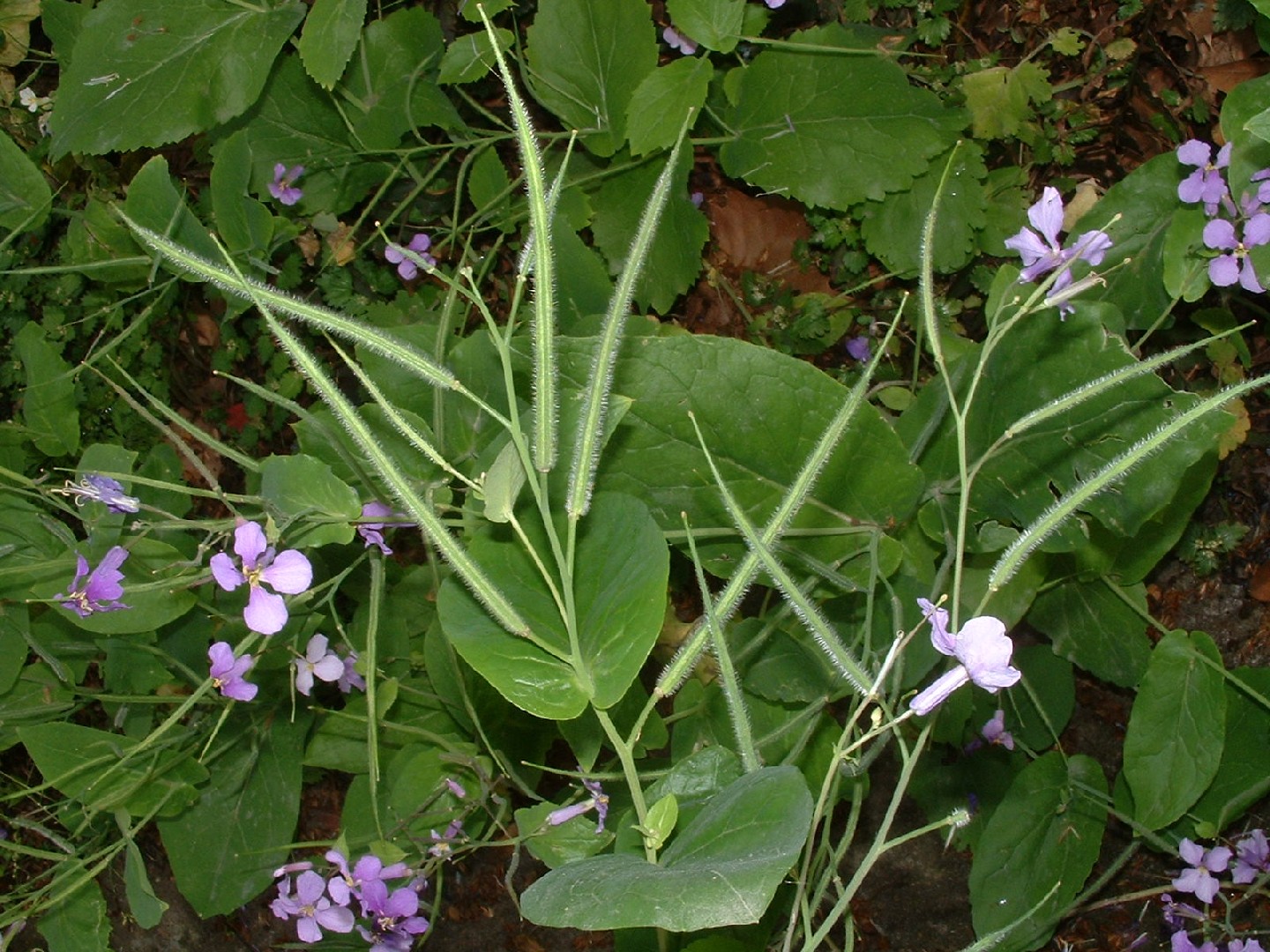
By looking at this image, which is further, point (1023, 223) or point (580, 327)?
point (1023, 223)

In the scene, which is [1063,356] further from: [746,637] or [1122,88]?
[1122,88]

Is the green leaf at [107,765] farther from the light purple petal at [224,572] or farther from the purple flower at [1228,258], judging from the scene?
the purple flower at [1228,258]

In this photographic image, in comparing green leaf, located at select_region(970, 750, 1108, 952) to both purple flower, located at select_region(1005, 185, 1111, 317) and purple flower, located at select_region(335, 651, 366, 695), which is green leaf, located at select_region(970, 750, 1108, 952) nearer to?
purple flower, located at select_region(1005, 185, 1111, 317)

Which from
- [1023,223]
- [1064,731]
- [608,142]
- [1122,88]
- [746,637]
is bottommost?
[1064,731]

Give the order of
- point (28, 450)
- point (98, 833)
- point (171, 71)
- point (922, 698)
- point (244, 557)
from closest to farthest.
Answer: point (922, 698), point (244, 557), point (98, 833), point (171, 71), point (28, 450)

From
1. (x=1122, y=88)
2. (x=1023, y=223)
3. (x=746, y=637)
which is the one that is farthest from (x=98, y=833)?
(x=1122, y=88)

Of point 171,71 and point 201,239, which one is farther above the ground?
point 171,71

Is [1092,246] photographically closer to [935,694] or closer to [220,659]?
[935,694]

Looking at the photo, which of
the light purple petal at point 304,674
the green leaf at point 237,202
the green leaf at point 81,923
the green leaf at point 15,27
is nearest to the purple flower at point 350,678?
the light purple petal at point 304,674
